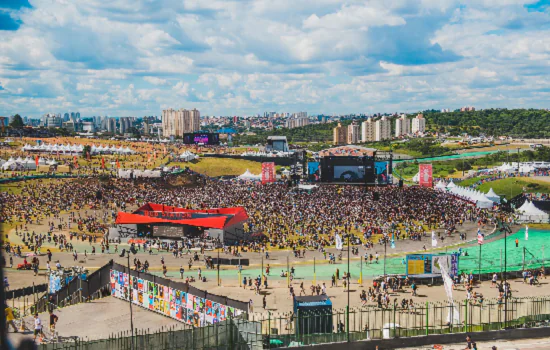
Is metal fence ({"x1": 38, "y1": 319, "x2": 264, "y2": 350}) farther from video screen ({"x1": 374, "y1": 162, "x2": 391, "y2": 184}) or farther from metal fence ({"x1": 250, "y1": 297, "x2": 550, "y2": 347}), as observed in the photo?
video screen ({"x1": 374, "y1": 162, "x2": 391, "y2": 184})

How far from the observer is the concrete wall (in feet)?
63.8

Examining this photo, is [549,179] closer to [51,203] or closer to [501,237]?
[501,237]

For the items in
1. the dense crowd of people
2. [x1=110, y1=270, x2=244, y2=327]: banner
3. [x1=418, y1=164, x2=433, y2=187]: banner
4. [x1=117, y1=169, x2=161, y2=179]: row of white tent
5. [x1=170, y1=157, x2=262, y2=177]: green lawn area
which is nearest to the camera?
[x1=110, y1=270, x2=244, y2=327]: banner

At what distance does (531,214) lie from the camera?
51656 millimetres

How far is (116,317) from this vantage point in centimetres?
2347

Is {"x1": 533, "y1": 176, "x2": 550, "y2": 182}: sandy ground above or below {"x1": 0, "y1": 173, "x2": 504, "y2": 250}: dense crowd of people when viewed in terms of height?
above

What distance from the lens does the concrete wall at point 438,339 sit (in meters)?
19.5

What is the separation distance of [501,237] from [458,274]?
17.3 metres

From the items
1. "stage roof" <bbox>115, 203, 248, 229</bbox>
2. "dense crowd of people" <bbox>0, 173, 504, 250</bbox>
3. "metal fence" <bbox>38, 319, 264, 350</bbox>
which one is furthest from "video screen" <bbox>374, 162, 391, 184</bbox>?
"metal fence" <bbox>38, 319, 264, 350</bbox>

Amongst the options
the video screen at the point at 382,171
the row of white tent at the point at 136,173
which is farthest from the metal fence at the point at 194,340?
the row of white tent at the point at 136,173

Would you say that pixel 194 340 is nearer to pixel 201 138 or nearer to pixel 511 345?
pixel 511 345

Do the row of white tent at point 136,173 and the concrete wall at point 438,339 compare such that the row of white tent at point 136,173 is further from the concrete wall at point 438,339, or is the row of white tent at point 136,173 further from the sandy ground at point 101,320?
the concrete wall at point 438,339

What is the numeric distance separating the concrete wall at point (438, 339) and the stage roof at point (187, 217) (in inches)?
885

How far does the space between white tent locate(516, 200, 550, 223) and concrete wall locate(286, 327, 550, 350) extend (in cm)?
3388
